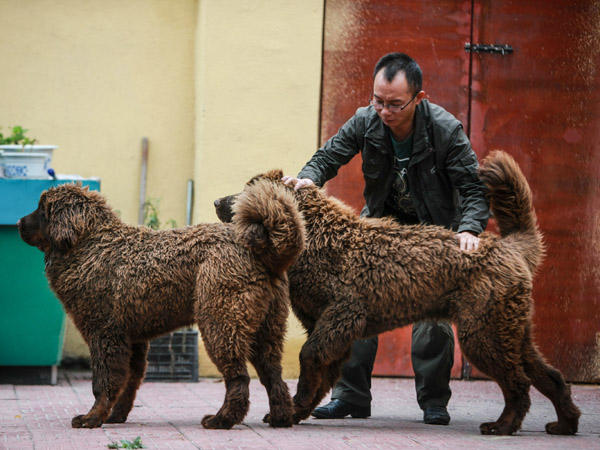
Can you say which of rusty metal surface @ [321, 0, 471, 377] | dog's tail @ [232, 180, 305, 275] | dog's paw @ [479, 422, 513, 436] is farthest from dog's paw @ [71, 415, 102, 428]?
rusty metal surface @ [321, 0, 471, 377]

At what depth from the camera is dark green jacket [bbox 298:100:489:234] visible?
564 centimetres

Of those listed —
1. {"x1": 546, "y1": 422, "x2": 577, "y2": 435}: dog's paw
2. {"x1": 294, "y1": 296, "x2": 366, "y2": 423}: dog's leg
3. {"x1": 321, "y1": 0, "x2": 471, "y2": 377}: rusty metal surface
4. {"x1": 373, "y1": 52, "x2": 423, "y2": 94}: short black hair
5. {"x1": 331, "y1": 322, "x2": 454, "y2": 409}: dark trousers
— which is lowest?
{"x1": 546, "y1": 422, "x2": 577, "y2": 435}: dog's paw

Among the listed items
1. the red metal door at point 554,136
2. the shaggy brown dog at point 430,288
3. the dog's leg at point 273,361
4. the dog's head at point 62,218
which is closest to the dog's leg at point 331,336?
the shaggy brown dog at point 430,288

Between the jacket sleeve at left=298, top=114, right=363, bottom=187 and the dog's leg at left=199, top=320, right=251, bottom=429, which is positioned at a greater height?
the jacket sleeve at left=298, top=114, right=363, bottom=187

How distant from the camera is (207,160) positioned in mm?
8078

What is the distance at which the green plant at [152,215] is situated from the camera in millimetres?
8039

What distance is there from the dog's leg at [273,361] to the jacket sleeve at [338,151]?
1056 mm

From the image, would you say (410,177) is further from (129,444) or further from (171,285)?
(129,444)

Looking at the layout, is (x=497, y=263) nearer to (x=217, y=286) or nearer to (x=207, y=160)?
(x=217, y=286)

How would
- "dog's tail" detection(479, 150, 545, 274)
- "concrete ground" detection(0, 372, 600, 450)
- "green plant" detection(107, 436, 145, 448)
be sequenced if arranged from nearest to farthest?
"green plant" detection(107, 436, 145, 448) → "concrete ground" detection(0, 372, 600, 450) → "dog's tail" detection(479, 150, 545, 274)

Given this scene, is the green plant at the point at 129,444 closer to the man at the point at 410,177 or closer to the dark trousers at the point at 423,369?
the man at the point at 410,177

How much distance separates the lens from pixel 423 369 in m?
6.13

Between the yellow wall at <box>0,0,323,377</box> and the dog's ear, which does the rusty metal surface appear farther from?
the dog's ear

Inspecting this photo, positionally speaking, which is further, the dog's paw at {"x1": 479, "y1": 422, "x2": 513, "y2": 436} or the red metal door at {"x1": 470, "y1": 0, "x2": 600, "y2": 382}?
the red metal door at {"x1": 470, "y1": 0, "x2": 600, "y2": 382}
